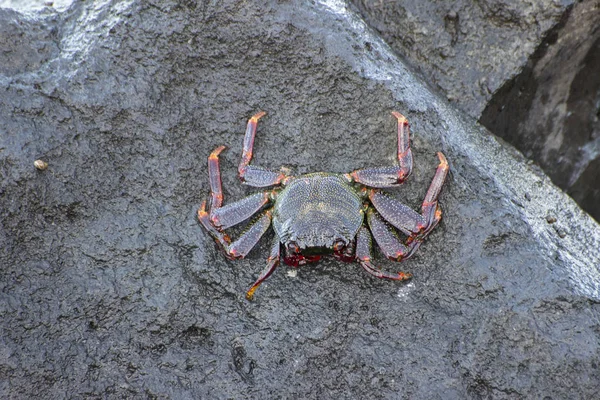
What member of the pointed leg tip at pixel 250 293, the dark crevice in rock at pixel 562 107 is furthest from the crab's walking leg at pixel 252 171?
the dark crevice in rock at pixel 562 107

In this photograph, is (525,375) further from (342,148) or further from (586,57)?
(586,57)

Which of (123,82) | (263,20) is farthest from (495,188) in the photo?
(123,82)

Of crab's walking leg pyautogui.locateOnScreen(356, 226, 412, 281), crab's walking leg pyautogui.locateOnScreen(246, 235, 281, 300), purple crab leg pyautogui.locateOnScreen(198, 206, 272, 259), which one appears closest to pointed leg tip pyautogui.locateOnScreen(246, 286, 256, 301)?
crab's walking leg pyautogui.locateOnScreen(246, 235, 281, 300)

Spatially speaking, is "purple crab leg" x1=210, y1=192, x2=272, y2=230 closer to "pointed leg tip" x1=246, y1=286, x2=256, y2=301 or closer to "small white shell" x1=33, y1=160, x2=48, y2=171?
"pointed leg tip" x1=246, y1=286, x2=256, y2=301

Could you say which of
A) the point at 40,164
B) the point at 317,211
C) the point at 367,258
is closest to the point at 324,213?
the point at 317,211

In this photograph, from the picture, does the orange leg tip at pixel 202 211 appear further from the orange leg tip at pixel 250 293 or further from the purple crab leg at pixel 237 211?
the orange leg tip at pixel 250 293

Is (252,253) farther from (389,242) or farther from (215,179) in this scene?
(389,242)
